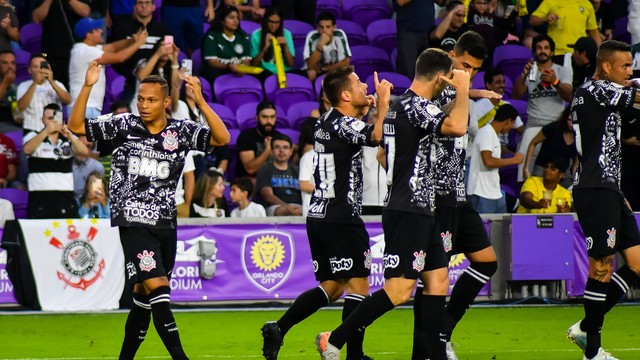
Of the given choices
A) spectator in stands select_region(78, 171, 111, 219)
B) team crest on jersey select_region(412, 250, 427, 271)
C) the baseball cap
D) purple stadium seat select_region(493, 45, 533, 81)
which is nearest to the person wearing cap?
the baseball cap

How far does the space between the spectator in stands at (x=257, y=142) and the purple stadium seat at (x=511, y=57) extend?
4.76 meters

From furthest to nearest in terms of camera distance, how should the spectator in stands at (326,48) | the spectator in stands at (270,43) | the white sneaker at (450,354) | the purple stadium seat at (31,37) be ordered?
the purple stadium seat at (31,37) → the spectator in stands at (326,48) → the spectator in stands at (270,43) → the white sneaker at (450,354)

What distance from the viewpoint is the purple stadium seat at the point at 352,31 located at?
64.1 feet

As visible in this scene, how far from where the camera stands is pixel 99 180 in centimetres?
1405

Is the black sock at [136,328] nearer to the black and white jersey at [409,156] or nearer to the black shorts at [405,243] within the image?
the black shorts at [405,243]

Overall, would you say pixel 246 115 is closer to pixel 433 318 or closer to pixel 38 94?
pixel 38 94

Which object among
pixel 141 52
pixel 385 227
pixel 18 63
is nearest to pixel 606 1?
pixel 141 52

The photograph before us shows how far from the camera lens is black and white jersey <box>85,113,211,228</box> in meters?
8.16

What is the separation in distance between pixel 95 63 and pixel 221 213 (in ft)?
20.1

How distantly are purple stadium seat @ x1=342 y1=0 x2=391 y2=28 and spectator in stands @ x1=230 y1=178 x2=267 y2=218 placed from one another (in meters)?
6.79

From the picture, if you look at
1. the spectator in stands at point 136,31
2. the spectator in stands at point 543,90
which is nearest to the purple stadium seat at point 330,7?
the spectator in stands at point 136,31

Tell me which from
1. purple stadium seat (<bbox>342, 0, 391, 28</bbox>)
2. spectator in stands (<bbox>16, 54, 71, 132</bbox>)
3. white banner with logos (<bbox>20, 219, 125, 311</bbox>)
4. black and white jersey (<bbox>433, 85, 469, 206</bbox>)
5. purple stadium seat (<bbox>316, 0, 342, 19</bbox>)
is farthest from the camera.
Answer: purple stadium seat (<bbox>342, 0, 391, 28</bbox>)

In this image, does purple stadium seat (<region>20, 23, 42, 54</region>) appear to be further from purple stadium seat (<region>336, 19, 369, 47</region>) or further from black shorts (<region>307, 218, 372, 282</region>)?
black shorts (<region>307, 218, 372, 282</region>)

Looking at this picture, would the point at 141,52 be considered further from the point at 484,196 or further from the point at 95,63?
the point at 95,63
